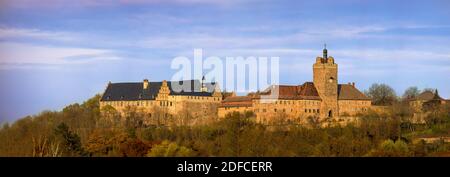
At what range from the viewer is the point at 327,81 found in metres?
77.1

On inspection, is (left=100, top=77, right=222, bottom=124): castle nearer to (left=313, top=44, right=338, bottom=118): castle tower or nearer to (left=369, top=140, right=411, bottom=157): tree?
(left=313, top=44, right=338, bottom=118): castle tower

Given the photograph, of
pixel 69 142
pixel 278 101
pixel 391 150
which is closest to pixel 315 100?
pixel 278 101

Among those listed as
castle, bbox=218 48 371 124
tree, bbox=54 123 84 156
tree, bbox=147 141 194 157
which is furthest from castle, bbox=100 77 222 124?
tree, bbox=147 141 194 157

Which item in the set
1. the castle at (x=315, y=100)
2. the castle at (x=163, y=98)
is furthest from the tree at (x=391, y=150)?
the castle at (x=163, y=98)

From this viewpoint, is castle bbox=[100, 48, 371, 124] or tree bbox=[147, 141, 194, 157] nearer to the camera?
tree bbox=[147, 141, 194, 157]

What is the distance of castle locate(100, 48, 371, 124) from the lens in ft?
247

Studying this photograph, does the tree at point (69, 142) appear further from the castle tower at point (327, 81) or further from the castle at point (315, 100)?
the castle tower at point (327, 81)

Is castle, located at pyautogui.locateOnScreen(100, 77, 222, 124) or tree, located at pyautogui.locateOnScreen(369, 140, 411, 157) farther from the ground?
castle, located at pyautogui.locateOnScreen(100, 77, 222, 124)

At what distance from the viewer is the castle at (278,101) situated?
7538 cm

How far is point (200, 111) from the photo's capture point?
266ft

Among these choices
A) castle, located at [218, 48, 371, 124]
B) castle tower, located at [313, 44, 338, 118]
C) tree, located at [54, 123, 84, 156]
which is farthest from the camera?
castle tower, located at [313, 44, 338, 118]

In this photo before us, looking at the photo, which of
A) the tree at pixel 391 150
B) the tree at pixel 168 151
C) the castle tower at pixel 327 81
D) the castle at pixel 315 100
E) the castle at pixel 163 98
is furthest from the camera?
the castle at pixel 163 98
